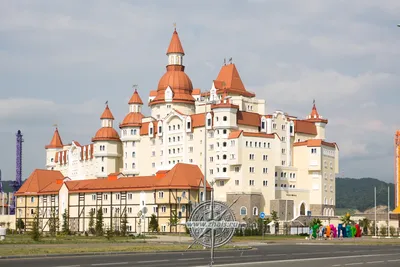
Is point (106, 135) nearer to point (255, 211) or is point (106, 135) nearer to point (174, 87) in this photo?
point (174, 87)

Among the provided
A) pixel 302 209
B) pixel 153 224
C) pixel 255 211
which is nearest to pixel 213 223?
pixel 153 224

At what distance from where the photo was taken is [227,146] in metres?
128

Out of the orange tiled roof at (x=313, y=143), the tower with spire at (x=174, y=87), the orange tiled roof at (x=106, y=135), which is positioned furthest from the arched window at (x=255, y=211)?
the orange tiled roof at (x=106, y=135)

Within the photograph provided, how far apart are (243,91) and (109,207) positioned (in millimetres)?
37655

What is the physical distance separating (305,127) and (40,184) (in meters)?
52.4

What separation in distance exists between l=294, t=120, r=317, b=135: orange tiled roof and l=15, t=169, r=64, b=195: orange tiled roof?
1806 inches

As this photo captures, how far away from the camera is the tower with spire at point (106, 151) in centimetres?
14850

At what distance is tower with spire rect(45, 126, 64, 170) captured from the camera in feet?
560

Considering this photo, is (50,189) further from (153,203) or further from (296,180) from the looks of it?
(296,180)

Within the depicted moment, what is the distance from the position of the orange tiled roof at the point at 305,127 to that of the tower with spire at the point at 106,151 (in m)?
36.0

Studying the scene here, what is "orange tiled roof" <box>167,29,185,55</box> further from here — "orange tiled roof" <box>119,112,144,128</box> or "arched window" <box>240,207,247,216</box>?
"arched window" <box>240,207,247,216</box>

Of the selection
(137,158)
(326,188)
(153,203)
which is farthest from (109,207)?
(326,188)

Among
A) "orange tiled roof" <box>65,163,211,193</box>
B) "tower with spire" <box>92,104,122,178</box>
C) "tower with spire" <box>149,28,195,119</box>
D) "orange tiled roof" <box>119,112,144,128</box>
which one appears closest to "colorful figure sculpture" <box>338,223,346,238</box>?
"orange tiled roof" <box>65,163,211,193</box>

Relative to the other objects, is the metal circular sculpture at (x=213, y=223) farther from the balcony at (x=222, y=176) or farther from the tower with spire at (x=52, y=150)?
the tower with spire at (x=52, y=150)
